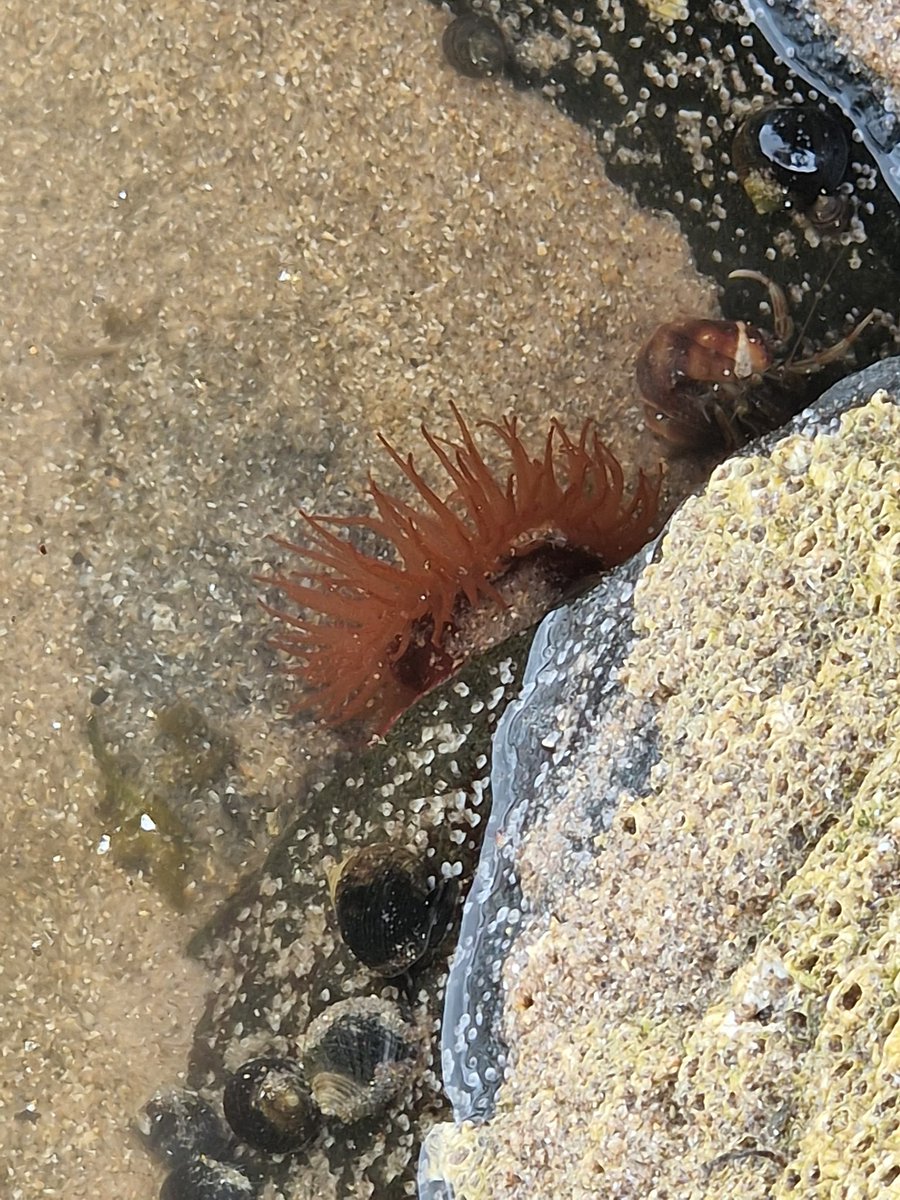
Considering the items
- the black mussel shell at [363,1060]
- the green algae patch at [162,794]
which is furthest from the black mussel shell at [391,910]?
the green algae patch at [162,794]

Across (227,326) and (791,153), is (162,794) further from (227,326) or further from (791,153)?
(791,153)

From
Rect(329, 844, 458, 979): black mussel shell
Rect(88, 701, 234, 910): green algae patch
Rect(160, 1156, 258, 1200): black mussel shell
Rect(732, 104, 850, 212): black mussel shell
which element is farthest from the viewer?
Rect(88, 701, 234, 910): green algae patch

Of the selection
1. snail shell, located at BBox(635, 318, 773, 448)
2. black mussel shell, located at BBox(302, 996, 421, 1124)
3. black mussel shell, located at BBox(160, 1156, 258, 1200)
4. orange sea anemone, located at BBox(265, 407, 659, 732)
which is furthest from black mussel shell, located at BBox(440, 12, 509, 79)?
black mussel shell, located at BBox(160, 1156, 258, 1200)

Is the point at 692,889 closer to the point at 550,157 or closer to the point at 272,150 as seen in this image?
the point at 550,157

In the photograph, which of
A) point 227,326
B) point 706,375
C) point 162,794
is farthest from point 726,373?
point 162,794

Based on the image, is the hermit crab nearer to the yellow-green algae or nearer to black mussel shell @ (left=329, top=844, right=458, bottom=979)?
the yellow-green algae

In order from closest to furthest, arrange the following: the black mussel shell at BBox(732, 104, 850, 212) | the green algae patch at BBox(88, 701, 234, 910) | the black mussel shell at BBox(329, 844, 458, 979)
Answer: the black mussel shell at BBox(329, 844, 458, 979), the black mussel shell at BBox(732, 104, 850, 212), the green algae patch at BBox(88, 701, 234, 910)
